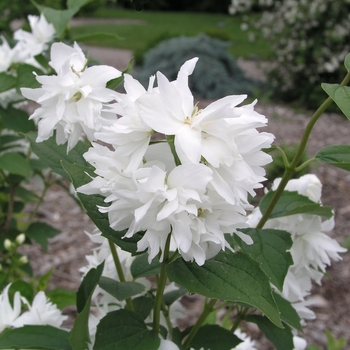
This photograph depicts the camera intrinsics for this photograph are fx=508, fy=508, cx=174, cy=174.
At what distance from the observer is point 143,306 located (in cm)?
121

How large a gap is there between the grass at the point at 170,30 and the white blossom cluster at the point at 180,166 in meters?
8.00

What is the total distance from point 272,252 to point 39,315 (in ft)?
1.98

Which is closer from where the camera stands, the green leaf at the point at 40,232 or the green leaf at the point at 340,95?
the green leaf at the point at 340,95

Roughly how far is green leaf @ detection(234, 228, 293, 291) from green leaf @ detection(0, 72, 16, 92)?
0.90 meters

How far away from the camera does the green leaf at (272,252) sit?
1.08 metres

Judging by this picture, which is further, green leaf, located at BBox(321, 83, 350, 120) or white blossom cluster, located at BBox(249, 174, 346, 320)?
white blossom cluster, located at BBox(249, 174, 346, 320)

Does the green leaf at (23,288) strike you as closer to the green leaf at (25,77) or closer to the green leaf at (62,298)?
the green leaf at (62,298)

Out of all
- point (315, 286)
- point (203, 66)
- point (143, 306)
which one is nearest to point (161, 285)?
point (143, 306)

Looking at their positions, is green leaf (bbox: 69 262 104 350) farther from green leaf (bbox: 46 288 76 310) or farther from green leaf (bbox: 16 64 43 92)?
green leaf (bbox: 16 64 43 92)

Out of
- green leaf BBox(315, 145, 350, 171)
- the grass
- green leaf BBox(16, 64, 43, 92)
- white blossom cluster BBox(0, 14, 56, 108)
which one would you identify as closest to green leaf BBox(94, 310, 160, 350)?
green leaf BBox(315, 145, 350, 171)

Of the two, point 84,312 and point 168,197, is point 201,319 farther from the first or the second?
point 168,197

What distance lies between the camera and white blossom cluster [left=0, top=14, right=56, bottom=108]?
5.71 feet

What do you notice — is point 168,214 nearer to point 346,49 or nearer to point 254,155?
point 254,155

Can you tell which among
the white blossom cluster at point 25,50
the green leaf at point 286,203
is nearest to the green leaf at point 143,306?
the green leaf at point 286,203
